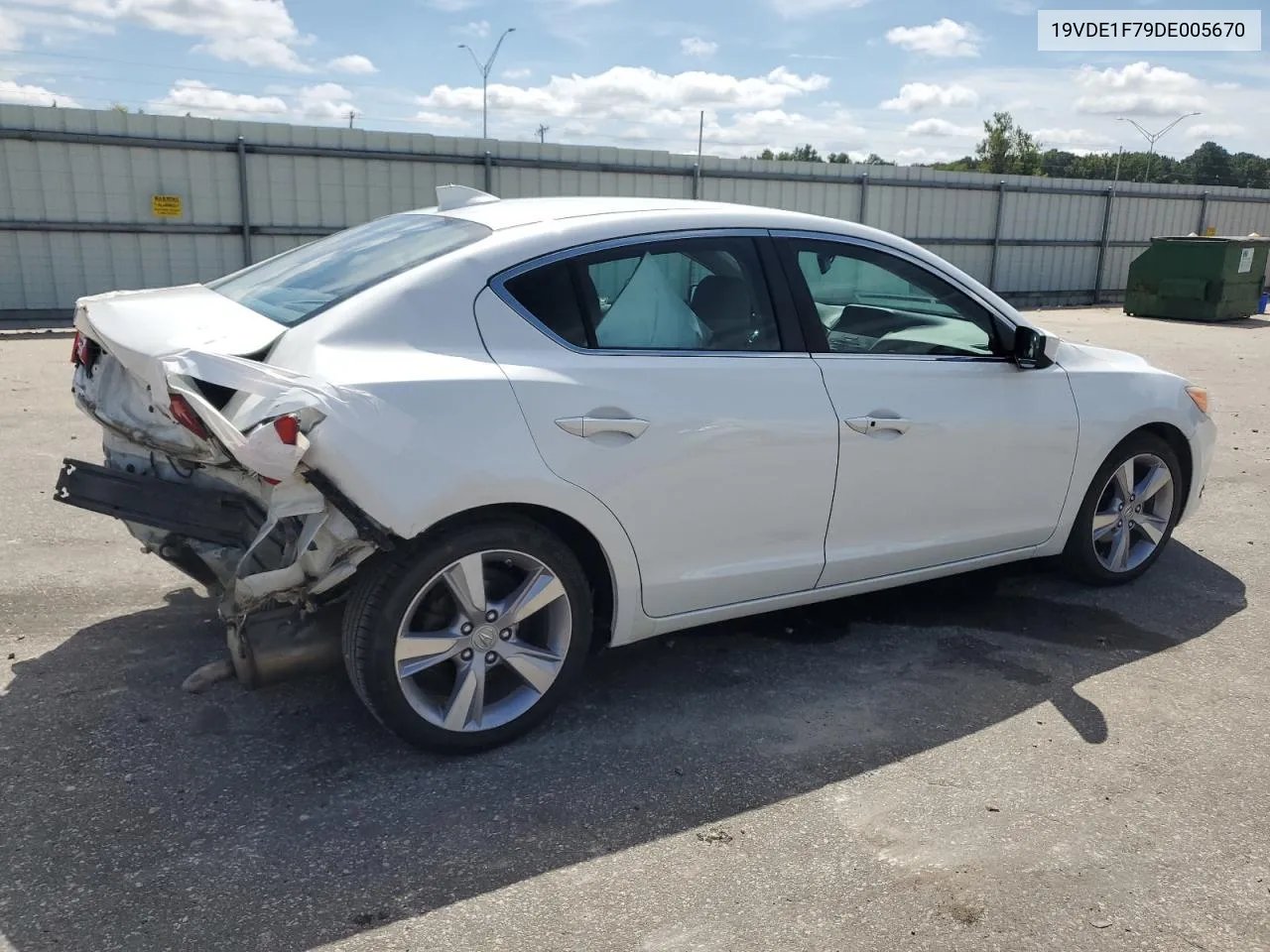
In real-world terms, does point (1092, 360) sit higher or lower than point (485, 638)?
higher

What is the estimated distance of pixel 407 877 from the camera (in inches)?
108

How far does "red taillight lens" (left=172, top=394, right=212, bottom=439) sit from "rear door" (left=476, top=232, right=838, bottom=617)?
85 cm

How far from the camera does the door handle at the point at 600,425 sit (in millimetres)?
3225

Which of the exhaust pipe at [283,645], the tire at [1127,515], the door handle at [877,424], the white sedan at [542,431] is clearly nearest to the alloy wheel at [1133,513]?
the tire at [1127,515]

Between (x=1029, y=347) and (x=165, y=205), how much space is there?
12443mm

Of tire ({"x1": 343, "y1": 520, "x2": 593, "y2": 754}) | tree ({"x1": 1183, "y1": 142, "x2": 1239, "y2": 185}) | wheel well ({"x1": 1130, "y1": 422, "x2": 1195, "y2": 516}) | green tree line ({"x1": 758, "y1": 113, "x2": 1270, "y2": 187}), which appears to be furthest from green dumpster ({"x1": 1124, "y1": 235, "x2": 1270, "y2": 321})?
tree ({"x1": 1183, "y1": 142, "x2": 1239, "y2": 185})

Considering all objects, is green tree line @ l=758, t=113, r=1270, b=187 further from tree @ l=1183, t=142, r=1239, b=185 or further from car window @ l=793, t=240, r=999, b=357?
car window @ l=793, t=240, r=999, b=357

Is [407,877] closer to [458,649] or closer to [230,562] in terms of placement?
[458,649]

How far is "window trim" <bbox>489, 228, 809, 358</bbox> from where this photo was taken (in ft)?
10.9

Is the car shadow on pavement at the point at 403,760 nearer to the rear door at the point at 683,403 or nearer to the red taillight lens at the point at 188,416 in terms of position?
the rear door at the point at 683,403

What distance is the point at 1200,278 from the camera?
62.1 feet

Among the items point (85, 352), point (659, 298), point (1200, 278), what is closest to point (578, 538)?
point (659, 298)

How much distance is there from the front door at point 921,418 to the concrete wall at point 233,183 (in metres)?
11.8

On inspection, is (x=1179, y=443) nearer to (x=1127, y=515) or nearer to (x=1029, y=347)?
(x=1127, y=515)
